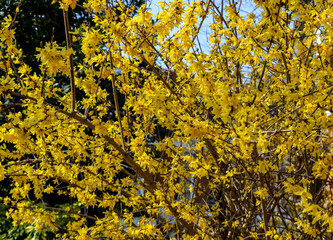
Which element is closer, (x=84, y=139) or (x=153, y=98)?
(x=153, y=98)

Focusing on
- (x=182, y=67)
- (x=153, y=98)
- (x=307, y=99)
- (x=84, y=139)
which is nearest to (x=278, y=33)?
(x=307, y=99)

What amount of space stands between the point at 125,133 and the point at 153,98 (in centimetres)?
111

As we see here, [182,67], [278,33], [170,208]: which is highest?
[182,67]

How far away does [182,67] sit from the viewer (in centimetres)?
331

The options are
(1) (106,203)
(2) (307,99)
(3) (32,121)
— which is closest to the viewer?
(3) (32,121)

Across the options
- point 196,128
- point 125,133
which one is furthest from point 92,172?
point 196,128

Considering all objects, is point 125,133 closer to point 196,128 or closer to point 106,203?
point 106,203

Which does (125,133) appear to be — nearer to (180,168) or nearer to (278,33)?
(180,168)

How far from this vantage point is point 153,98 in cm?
233

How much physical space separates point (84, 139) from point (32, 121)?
1578mm

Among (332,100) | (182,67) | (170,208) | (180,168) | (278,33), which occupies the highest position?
(182,67)

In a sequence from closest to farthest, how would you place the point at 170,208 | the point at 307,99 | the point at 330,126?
the point at 330,126 → the point at 307,99 → the point at 170,208

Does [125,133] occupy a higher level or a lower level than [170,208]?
higher

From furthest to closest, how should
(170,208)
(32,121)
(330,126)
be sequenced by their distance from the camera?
(170,208)
(330,126)
(32,121)
